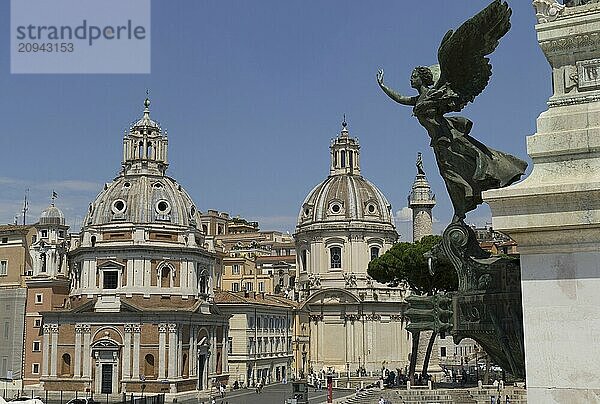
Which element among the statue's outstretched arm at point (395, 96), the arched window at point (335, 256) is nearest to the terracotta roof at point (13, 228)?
the arched window at point (335, 256)

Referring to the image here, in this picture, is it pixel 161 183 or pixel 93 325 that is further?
pixel 161 183

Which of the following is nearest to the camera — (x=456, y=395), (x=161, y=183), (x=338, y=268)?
(x=456, y=395)

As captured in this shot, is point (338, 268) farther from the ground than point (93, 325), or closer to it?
farther from the ground

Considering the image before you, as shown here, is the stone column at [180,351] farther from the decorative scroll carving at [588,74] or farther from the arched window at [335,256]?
the decorative scroll carving at [588,74]

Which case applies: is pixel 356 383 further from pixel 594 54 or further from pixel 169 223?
pixel 594 54

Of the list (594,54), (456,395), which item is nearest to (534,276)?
(594,54)

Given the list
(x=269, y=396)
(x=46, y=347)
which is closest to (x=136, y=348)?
(x=46, y=347)

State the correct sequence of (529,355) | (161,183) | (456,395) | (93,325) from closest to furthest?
1. (529,355)
2. (456,395)
3. (93,325)
4. (161,183)

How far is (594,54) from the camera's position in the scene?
7.22 m

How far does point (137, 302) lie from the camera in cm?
6088

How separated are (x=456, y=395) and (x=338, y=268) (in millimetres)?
41314

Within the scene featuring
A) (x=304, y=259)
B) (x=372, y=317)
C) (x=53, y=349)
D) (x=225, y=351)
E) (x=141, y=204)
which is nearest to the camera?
(x=53, y=349)

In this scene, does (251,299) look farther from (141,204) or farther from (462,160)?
(462,160)

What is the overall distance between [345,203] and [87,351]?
30.8 metres
